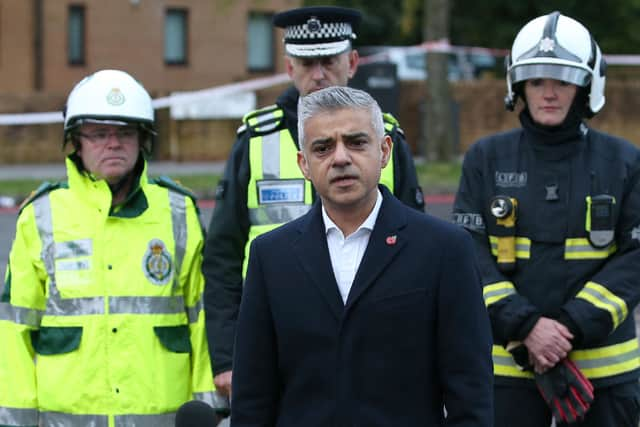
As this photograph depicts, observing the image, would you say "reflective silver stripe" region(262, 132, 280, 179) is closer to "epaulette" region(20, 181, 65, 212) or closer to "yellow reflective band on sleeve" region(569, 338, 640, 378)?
"epaulette" region(20, 181, 65, 212)

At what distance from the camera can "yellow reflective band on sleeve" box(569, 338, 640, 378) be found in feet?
15.6

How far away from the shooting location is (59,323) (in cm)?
457

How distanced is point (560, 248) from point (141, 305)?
157 cm

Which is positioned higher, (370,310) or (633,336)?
(370,310)

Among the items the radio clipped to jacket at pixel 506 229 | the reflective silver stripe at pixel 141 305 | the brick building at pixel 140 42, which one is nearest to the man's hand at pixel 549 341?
the radio clipped to jacket at pixel 506 229

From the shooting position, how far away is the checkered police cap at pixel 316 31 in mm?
4832

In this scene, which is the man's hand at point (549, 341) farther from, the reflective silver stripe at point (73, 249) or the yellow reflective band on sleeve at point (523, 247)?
the reflective silver stripe at point (73, 249)

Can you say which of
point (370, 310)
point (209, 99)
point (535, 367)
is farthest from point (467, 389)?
point (209, 99)

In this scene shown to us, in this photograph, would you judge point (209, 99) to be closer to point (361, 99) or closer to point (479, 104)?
point (479, 104)

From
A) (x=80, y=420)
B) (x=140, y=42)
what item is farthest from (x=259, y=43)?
(x=80, y=420)

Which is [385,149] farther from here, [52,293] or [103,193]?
[52,293]

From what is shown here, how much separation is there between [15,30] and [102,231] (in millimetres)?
26921

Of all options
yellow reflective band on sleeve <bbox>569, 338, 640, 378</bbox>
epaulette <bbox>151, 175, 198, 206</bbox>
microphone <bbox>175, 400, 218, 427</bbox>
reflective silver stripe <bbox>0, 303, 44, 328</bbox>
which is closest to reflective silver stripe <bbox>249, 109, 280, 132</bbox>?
epaulette <bbox>151, 175, 198, 206</bbox>

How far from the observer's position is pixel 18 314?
4.57 m
